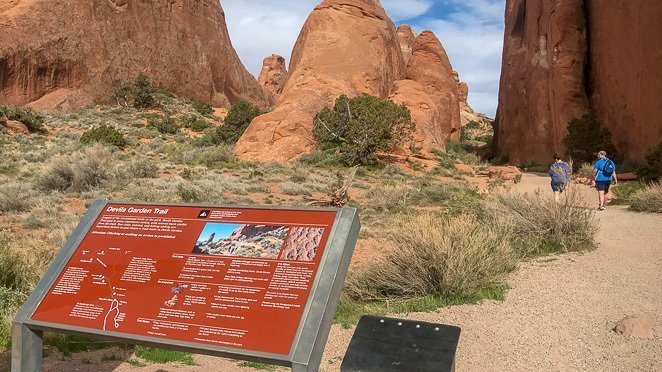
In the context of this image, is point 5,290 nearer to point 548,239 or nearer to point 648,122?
point 548,239

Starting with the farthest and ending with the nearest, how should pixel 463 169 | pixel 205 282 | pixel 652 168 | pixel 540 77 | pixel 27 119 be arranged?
pixel 540 77
pixel 27 119
pixel 463 169
pixel 652 168
pixel 205 282

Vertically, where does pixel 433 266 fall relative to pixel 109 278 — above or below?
below

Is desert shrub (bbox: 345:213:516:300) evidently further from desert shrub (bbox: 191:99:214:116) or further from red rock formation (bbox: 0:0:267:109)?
desert shrub (bbox: 191:99:214:116)

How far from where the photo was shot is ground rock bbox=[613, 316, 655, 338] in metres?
4.63

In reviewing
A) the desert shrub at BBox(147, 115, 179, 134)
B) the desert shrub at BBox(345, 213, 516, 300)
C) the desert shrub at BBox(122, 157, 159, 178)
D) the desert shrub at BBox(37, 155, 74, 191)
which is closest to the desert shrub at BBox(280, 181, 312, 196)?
the desert shrub at BBox(122, 157, 159, 178)

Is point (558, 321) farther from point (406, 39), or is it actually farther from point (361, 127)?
point (406, 39)

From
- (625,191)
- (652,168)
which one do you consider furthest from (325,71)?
(625,191)

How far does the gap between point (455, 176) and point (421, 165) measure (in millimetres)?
2960

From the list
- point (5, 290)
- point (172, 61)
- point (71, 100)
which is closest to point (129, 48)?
point (172, 61)

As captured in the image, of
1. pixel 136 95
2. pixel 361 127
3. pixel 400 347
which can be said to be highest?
pixel 136 95

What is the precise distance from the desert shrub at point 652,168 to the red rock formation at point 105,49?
122ft

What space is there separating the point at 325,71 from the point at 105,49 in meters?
22.5

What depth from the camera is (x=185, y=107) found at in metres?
46.7

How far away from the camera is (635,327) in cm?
469
